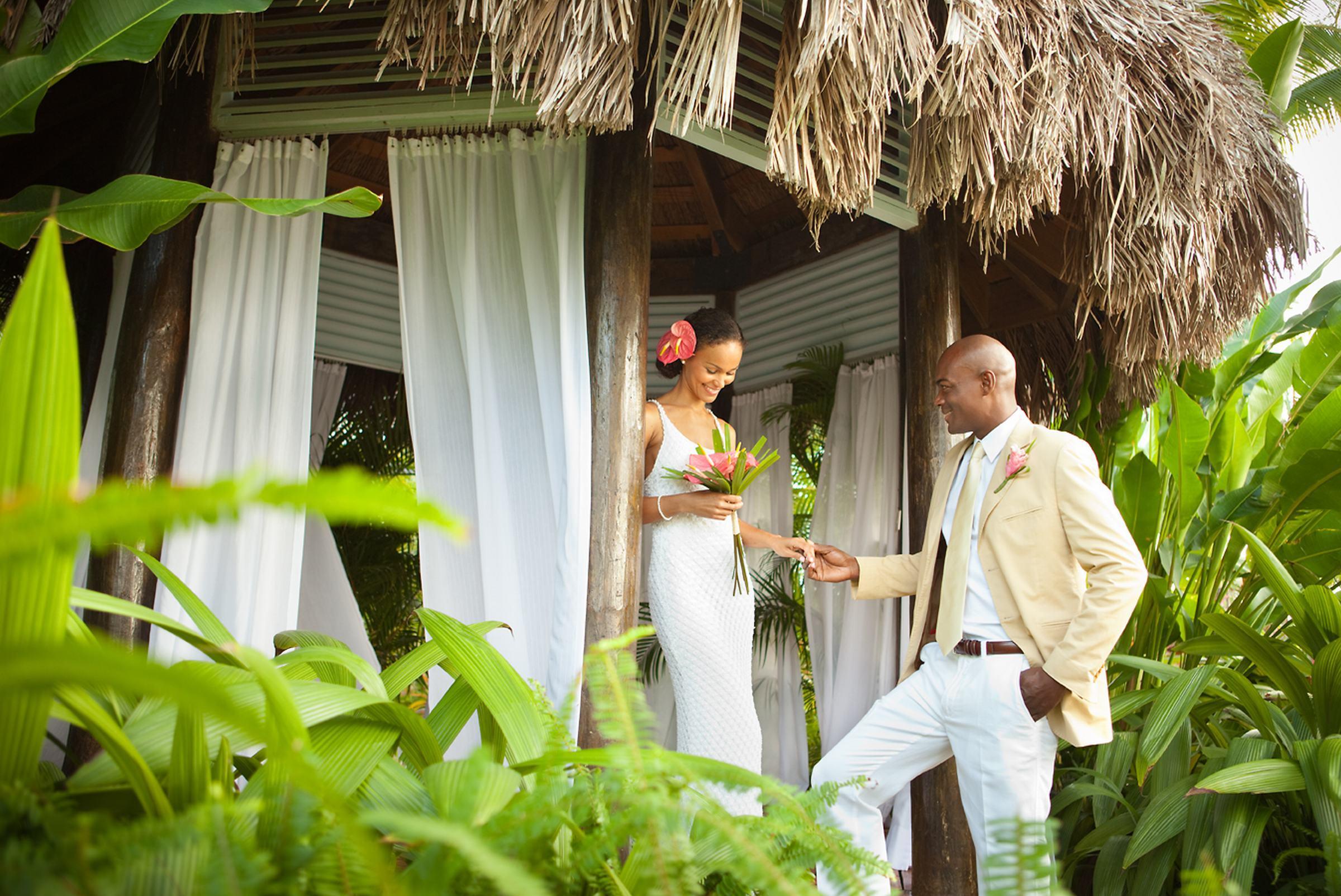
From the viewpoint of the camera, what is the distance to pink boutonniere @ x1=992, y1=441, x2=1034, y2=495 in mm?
2658

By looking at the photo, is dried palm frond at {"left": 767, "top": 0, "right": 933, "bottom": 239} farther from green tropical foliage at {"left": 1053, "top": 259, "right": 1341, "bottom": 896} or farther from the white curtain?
the white curtain

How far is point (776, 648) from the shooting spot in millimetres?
5195

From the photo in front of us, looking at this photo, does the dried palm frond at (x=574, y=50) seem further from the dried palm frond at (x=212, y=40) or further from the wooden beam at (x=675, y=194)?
the wooden beam at (x=675, y=194)

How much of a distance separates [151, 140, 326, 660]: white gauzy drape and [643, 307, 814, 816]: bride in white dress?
1.10 meters

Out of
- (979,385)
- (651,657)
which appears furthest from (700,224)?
(979,385)

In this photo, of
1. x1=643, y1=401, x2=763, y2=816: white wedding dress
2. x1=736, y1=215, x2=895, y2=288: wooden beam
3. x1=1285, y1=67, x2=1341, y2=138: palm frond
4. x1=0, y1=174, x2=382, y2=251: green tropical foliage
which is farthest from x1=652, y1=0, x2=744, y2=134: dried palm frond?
x1=1285, y1=67, x2=1341, y2=138: palm frond

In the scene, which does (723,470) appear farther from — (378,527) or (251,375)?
(378,527)

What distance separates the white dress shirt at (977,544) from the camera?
2.65 m

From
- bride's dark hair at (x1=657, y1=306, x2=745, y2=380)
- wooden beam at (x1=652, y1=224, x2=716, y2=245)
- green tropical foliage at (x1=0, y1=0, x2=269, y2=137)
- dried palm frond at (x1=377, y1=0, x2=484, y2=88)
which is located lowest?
bride's dark hair at (x1=657, y1=306, x2=745, y2=380)

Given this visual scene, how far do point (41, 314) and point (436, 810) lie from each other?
61 centimetres

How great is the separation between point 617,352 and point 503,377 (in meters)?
0.36

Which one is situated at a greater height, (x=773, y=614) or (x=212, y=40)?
(x=212, y=40)

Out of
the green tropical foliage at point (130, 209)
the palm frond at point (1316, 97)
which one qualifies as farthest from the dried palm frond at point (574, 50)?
the palm frond at point (1316, 97)

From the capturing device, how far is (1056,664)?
246 cm
